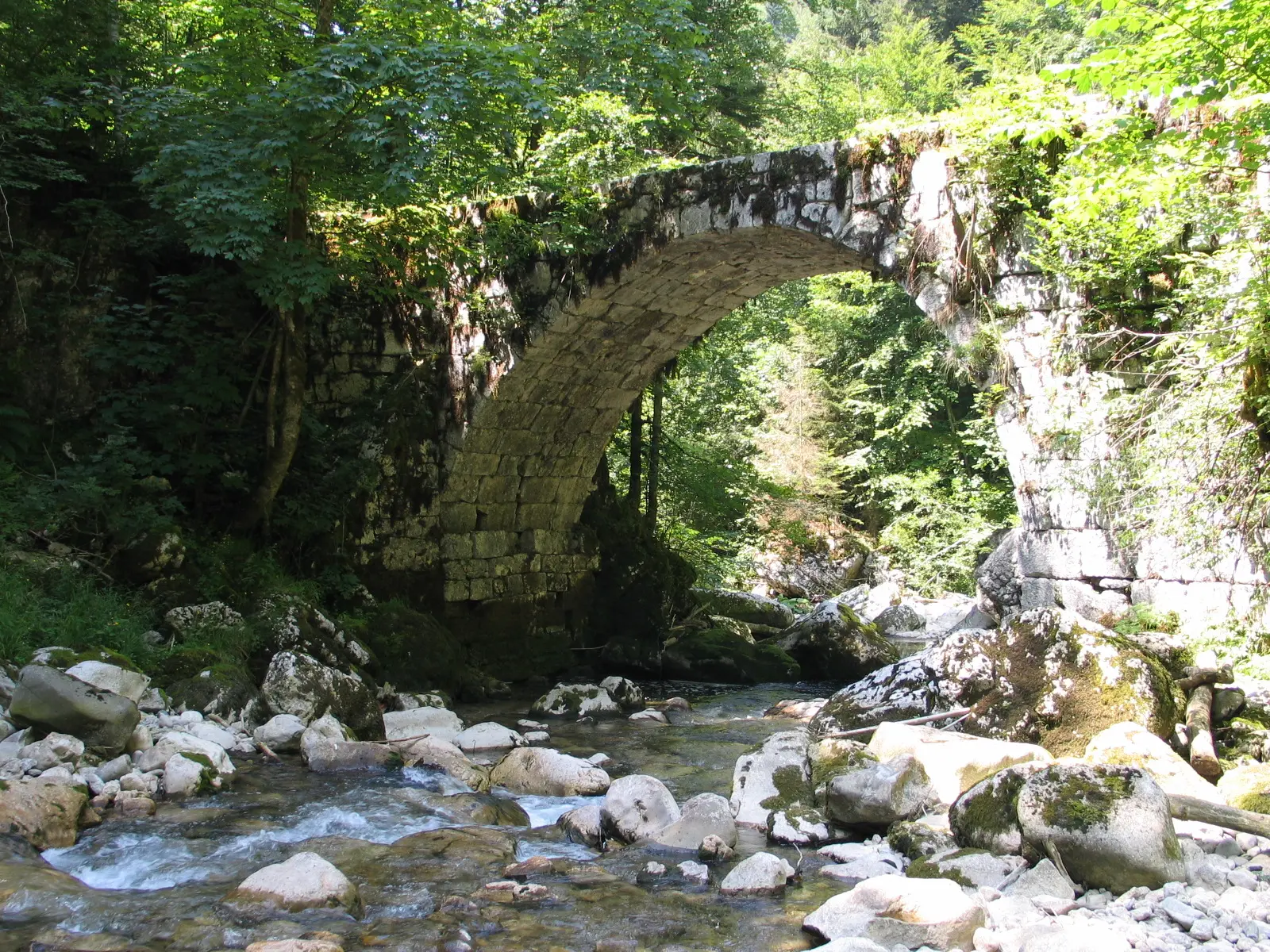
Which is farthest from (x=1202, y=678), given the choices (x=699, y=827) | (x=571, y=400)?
(x=571, y=400)

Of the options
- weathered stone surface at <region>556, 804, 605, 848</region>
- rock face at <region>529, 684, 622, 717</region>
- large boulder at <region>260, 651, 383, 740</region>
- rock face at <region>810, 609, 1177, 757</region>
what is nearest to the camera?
weathered stone surface at <region>556, 804, 605, 848</region>

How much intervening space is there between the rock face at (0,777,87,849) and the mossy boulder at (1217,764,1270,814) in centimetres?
414

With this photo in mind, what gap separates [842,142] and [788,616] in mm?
6354

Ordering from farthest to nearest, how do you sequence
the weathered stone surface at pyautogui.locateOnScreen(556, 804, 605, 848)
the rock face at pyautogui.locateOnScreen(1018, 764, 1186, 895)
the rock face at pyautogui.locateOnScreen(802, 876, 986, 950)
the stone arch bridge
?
the stone arch bridge → the weathered stone surface at pyautogui.locateOnScreen(556, 804, 605, 848) → the rock face at pyautogui.locateOnScreen(1018, 764, 1186, 895) → the rock face at pyautogui.locateOnScreen(802, 876, 986, 950)

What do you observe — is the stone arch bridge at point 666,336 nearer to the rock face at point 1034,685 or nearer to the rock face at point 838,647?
the rock face at point 1034,685

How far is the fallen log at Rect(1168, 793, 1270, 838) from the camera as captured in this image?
369cm

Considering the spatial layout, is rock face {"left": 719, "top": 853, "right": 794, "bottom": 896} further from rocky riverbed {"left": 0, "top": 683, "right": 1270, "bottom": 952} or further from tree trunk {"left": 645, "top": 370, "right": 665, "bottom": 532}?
tree trunk {"left": 645, "top": 370, "right": 665, "bottom": 532}

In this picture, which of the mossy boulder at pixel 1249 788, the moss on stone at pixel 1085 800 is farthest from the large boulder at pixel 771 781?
the mossy boulder at pixel 1249 788

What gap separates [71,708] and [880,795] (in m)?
3.22

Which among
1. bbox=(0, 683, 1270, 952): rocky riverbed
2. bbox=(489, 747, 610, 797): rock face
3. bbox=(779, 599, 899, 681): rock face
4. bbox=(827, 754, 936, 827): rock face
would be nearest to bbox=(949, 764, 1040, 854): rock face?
bbox=(0, 683, 1270, 952): rocky riverbed

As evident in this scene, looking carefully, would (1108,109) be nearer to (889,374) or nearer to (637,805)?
(637,805)

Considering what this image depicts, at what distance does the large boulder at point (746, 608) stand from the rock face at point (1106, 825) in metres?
7.34

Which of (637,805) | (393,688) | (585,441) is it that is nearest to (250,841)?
(637,805)

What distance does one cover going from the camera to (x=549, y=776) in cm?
506
